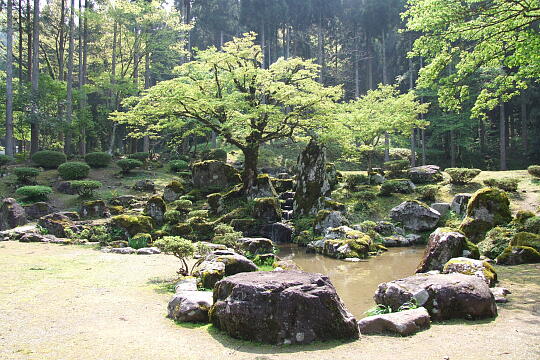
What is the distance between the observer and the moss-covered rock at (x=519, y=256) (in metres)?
9.22

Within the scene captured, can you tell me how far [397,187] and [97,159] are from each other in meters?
18.1

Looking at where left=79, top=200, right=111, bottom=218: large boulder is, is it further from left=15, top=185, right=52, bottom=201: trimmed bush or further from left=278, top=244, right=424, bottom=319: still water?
left=278, top=244, right=424, bottom=319: still water

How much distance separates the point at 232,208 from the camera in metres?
17.9

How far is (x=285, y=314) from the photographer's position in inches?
185

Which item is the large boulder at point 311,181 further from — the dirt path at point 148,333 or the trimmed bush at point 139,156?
the trimmed bush at point 139,156

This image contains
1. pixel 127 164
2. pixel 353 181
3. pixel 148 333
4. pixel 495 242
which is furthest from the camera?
pixel 127 164

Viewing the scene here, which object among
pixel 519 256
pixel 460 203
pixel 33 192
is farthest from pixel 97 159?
pixel 519 256

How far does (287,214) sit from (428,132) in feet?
81.5

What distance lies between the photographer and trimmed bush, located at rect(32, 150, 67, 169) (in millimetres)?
23266

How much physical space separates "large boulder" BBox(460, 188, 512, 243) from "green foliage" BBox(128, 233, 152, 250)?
1026 cm

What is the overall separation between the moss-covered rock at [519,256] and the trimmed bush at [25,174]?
21.2 metres

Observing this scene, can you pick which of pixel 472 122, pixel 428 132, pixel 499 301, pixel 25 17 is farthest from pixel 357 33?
pixel 499 301

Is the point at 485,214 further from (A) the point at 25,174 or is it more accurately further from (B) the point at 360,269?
(A) the point at 25,174

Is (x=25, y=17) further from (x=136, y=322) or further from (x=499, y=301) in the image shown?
(x=499, y=301)
